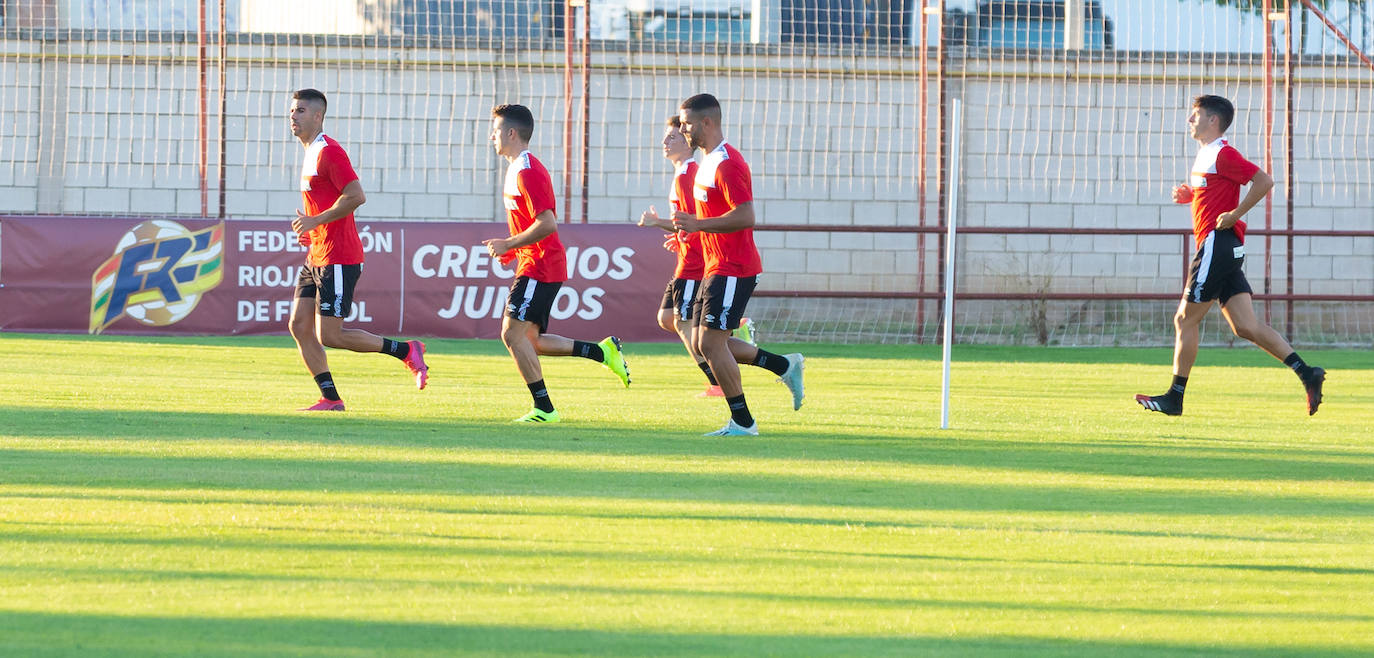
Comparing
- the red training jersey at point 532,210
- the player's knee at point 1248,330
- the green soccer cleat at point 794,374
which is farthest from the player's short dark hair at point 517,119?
the player's knee at point 1248,330

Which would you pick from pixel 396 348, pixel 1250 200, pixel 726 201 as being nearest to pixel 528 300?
pixel 396 348

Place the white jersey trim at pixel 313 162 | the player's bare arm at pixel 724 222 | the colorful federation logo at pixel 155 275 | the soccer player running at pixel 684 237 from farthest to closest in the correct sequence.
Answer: the colorful federation logo at pixel 155 275, the soccer player running at pixel 684 237, the white jersey trim at pixel 313 162, the player's bare arm at pixel 724 222

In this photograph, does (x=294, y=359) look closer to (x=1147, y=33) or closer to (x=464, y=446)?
(x=464, y=446)

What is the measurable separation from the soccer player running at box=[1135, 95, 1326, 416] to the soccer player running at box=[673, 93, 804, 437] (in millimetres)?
3021

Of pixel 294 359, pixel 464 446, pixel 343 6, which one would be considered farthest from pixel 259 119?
pixel 464 446

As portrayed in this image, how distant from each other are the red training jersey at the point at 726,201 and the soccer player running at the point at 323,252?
7.18 feet

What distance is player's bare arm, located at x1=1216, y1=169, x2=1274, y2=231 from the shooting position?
31.9ft

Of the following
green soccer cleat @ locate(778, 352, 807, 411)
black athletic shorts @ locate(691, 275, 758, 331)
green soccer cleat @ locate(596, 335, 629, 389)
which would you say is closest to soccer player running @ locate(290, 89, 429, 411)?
green soccer cleat @ locate(596, 335, 629, 389)

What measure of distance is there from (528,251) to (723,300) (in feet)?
4.72

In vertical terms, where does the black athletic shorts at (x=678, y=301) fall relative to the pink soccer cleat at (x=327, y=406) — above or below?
above

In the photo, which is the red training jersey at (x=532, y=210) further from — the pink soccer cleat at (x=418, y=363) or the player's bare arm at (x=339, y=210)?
the pink soccer cleat at (x=418, y=363)

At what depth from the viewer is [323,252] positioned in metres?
9.65

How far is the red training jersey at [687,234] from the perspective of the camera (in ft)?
36.4

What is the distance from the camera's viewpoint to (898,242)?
20812 millimetres
